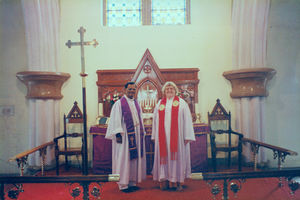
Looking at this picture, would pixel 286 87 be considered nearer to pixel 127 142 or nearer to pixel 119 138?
pixel 127 142

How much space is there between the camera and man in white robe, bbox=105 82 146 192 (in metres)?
3.82

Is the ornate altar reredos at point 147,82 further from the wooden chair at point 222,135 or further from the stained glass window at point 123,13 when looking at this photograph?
Result: the stained glass window at point 123,13

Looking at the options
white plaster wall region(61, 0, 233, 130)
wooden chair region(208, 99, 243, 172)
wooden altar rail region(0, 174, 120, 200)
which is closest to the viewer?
wooden altar rail region(0, 174, 120, 200)

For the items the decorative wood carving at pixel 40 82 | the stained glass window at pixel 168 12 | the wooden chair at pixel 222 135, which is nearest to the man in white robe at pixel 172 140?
the wooden chair at pixel 222 135

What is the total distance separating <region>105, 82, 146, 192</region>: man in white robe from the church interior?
998mm

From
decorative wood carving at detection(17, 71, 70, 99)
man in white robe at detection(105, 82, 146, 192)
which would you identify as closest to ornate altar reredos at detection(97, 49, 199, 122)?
decorative wood carving at detection(17, 71, 70, 99)

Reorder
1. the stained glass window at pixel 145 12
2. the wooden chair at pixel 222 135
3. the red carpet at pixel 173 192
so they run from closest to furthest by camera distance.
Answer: the red carpet at pixel 173 192 → the wooden chair at pixel 222 135 → the stained glass window at pixel 145 12

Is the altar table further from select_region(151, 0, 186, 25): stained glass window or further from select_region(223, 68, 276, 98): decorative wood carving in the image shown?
select_region(151, 0, 186, 25): stained glass window

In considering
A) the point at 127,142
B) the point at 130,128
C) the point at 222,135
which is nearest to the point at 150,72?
the point at 130,128

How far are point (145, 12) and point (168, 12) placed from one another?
633 mm

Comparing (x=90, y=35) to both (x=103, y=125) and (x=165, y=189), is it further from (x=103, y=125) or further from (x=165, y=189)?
(x=165, y=189)

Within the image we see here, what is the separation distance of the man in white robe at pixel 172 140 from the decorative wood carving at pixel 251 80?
2.18 metres

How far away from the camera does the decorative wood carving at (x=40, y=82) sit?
17.0ft

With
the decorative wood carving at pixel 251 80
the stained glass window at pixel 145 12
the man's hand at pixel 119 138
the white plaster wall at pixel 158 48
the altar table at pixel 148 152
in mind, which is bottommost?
the altar table at pixel 148 152
